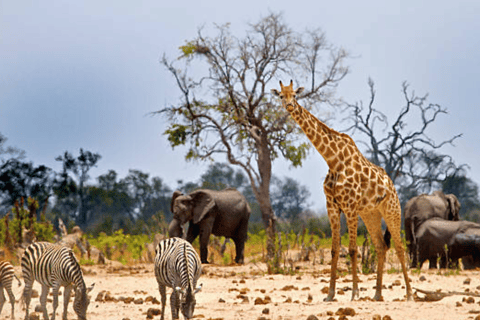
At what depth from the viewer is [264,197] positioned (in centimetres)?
2277

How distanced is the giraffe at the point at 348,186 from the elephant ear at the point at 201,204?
9.39 m

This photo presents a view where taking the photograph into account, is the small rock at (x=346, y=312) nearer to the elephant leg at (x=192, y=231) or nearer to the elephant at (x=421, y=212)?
the elephant at (x=421, y=212)

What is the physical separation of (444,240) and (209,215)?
276 inches

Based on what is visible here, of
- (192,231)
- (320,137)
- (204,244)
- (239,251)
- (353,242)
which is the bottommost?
(353,242)

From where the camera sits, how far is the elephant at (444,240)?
16.4 metres

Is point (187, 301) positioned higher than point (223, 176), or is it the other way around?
point (223, 176)

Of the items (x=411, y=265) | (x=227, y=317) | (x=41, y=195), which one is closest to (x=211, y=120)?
(x=411, y=265)

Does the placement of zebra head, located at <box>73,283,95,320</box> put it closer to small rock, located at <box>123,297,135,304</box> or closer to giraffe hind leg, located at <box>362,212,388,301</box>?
small rock, located at <box>123,297,135,304</box>

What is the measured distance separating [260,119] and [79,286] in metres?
15.5

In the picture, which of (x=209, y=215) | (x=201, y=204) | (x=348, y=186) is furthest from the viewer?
(x=209, y=215)

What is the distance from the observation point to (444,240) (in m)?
16.6

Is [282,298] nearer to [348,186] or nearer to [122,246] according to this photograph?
[348,186]

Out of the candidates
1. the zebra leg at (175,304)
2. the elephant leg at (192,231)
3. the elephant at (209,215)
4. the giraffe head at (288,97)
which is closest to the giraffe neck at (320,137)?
the giraffe head at (288,97)

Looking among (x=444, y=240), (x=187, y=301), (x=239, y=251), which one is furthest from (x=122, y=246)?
(x=187, y=301)
